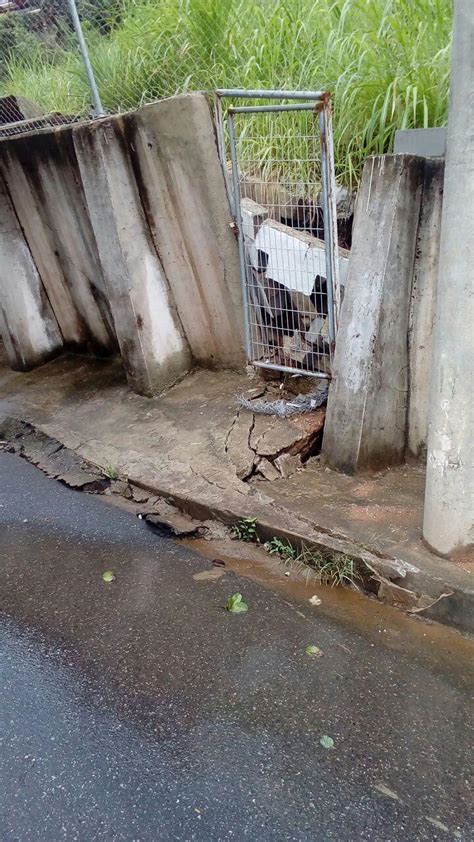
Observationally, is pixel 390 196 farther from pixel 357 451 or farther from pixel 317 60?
pixel 317 60

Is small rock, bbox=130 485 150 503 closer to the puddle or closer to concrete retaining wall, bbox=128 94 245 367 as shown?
the puddle

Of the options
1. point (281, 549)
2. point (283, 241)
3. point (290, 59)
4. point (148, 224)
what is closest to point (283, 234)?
point (283, 241)

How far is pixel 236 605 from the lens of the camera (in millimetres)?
3246

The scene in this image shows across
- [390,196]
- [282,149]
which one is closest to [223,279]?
[282,149]

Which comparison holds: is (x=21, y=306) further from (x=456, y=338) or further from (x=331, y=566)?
(x=456, y=338)

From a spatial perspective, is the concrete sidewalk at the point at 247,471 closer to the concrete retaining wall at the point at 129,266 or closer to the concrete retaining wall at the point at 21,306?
the concrete retaining wall at the point at 129,266

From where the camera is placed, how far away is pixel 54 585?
3.58 meters

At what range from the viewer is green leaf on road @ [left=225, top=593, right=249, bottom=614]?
3.22 m

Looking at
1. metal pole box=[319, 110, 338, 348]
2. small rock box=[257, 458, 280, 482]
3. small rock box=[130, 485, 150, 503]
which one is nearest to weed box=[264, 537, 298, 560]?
small rock box=[257, 458, 280, 482]

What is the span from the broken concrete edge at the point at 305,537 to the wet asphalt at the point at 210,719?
0.75 ft

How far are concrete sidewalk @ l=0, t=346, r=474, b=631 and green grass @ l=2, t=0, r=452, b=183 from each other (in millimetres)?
1956

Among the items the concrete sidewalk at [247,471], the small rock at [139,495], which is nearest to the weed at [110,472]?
the concrete sidewalk at [247,471]

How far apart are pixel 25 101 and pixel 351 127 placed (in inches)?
193

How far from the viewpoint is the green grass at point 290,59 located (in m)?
4.30
